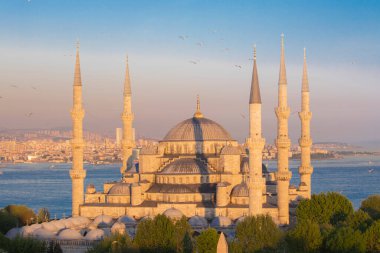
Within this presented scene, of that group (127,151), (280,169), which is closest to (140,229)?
(280,169)

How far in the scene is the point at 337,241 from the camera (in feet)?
89.9

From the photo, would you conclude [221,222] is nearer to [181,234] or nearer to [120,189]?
[181,234]

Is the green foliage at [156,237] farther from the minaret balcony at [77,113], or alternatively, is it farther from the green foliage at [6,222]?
the minaret balcony at [77,113]

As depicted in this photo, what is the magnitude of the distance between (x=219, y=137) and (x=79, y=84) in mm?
8540

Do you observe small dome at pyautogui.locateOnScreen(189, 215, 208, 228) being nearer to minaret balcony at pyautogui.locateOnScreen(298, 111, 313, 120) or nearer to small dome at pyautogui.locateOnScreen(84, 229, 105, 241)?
small dome at pyautogui.locateOnScreen(84, 229, 105, 241)

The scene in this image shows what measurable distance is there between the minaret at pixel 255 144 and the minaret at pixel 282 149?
2.52 meters

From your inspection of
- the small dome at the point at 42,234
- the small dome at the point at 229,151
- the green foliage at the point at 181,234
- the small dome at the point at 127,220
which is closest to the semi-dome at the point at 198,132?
the small dome at the point at 229,151

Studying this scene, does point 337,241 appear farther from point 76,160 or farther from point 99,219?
point 76,160

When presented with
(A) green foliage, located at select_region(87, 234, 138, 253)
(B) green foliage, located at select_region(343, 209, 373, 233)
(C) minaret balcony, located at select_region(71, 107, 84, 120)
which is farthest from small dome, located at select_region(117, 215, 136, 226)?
(B) green foliage, located at select_region(343, 209, 373, 233)

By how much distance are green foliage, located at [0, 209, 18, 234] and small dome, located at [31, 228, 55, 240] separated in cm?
320

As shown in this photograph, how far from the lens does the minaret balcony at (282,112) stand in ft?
124

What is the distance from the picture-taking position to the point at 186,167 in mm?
40469

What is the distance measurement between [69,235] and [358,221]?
12.8 meters

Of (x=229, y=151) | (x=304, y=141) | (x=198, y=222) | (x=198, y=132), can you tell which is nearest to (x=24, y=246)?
(x=198, y=222)
